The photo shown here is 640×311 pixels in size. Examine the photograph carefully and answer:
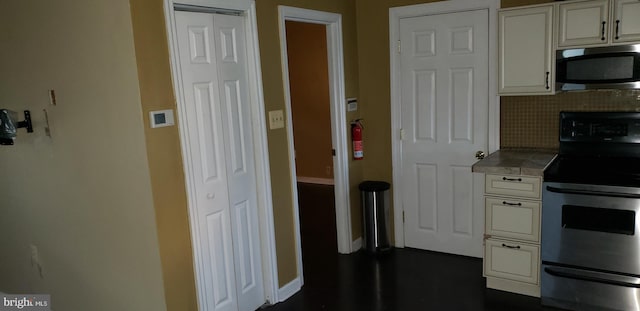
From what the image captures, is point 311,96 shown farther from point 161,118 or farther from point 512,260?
point 161,118

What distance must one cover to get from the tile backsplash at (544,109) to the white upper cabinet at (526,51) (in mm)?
303

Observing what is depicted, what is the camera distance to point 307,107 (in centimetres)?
676

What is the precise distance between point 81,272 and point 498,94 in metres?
3.12

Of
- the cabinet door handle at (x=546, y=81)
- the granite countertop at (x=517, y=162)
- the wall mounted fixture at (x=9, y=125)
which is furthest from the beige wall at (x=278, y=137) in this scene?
the cabinet door handle at (x=546, y=81)

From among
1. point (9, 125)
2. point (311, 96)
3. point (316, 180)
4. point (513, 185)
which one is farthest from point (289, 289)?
point (311, 96)

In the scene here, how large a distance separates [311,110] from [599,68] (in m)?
4.08

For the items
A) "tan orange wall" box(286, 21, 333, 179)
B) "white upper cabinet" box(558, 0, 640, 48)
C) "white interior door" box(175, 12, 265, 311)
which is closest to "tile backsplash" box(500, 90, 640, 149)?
"white upper cabinet" box(558, 0, 640, 48)

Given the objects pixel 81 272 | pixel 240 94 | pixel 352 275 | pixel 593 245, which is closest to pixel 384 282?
pixel 352 275

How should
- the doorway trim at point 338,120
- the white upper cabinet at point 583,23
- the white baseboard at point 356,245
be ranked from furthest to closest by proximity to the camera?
1. the white baseboard at point 356,245
2. the doorway trim at point 338,120
3. the white upper cabinet at point 583,23

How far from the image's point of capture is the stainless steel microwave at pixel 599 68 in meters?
3.06

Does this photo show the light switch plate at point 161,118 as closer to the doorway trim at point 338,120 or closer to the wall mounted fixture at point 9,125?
the wall mounted fixture at point 9,125

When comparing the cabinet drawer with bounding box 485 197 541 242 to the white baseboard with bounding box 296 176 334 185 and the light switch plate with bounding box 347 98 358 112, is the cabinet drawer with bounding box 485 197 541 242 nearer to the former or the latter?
the light switch plate with bounding box 347 98 358 112

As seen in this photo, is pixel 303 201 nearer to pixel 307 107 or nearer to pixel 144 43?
pixel 307 107

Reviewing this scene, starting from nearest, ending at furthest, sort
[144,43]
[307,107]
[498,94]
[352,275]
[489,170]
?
[144,43] → [489,170] → [498,94] → [352,275] → [307,107]
